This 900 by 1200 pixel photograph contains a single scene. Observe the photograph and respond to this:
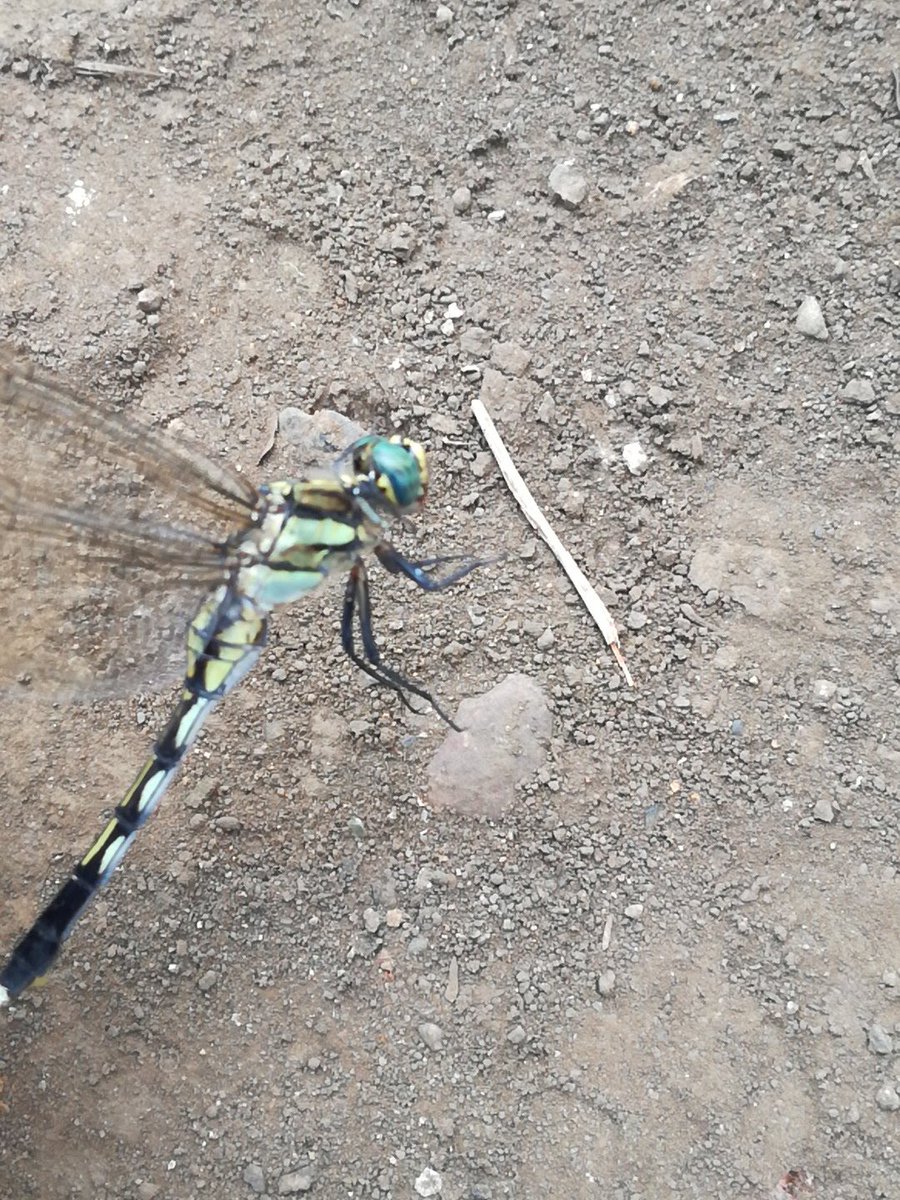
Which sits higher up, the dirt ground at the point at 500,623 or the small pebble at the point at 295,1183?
the dirt ground at the point at 500,623

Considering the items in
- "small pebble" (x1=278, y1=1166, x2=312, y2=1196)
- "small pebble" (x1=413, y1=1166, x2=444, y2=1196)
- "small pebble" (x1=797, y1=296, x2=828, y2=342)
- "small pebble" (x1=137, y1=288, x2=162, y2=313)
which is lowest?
"small pebble" (x1=413, y1=1166, x2=444, y2=1196)

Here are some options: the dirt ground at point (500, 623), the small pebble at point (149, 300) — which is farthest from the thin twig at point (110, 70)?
the small pebble at point (149, 300)

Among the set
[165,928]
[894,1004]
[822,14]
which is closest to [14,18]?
[822,14]

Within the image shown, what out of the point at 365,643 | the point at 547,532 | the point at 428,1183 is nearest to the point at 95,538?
the point at 365,643

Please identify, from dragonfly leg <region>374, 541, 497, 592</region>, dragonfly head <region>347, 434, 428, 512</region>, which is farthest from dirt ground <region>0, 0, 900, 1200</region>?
dragonfly head <region>347, 434, 428, 512</region>

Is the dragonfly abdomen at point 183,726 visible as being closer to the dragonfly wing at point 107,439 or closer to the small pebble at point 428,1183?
the dragonfly wing at point 107,439

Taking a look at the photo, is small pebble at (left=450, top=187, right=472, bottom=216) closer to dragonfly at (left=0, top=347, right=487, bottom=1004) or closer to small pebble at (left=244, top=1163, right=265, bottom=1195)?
dragonfly at (left=0, top=347, right=487, bottom=1004)

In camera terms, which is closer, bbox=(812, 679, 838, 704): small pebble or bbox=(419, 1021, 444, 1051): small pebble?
bbox=(419, 1021, 444, 1051): small pebble
